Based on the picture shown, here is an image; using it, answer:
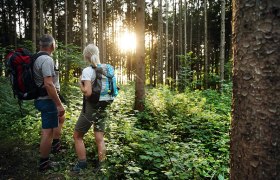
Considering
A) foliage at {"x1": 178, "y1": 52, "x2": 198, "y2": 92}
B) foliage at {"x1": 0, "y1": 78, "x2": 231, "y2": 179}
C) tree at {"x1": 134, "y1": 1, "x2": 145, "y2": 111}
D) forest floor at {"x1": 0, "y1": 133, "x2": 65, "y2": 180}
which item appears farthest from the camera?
foliage at {"x1": 178, "y1": 52, "x2": 198, "y2": 92}

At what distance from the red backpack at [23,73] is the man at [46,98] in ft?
A: 0.26

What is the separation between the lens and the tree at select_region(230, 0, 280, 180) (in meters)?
1.61

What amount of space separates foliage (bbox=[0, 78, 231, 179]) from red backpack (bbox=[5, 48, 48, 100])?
4.25 feet

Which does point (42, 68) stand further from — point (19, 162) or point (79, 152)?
point (19, 162)

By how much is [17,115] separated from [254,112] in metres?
7.29

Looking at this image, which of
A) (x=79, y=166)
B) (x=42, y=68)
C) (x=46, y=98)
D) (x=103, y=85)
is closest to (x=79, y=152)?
(x=79, y=166)

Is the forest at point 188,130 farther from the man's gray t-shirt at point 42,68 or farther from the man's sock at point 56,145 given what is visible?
the man's gray t-shirt at point 42,68

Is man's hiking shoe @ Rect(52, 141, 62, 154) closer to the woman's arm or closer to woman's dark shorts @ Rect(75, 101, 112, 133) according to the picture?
woman's dark shorts @ Rect(75, 101, 112, 133)

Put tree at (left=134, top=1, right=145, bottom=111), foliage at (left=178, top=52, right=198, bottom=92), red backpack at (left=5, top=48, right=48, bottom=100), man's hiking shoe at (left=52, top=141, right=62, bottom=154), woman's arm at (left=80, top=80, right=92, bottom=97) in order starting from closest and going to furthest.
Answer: woman's arm at (left=80, top=80, right=92, bottom=97), red backpack at (left=5, top=48, right=48, bottom=100), man's hiking shoe at (left=52, top=141, right=62, bottom=154), tree at (left=134, top=1, right=145, bottom=111), foliage at (left=178, top=52, right=198, bottom=92)

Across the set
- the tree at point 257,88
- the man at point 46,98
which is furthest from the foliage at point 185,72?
the tree at point 257,88

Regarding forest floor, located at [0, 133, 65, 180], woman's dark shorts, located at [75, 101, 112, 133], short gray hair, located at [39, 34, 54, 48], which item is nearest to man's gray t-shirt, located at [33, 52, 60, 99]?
short gray hair, located at [39, 34, 54, 48]

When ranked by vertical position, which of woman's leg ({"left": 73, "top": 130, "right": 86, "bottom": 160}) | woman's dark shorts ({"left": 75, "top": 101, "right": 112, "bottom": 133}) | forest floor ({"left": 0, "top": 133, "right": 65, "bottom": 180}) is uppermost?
woman's dark shorts ({"left": 75, "top": 101, "right": 112, "bottom": 133})

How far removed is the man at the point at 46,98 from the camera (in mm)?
4180

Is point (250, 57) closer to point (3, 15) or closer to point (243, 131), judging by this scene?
point (243, 131)
